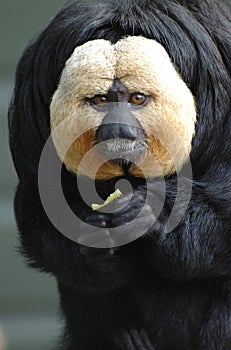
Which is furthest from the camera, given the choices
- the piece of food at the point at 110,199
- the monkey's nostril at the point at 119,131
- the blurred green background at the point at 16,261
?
the blurred green background at the point at 16,261

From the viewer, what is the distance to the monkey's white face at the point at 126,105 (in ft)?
13.5

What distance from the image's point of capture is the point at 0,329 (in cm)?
627

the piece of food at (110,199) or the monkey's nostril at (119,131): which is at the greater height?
the monkey's nostril at (119,131)

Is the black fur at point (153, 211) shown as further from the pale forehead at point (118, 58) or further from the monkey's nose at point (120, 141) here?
the monkey's nose at point (120, 141)

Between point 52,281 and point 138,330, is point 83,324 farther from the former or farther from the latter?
point 52,281

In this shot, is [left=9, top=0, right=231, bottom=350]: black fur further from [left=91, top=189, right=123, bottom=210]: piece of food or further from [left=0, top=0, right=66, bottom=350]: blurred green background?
[left=0, top=0, right=66, bottom=350]: blurred green background

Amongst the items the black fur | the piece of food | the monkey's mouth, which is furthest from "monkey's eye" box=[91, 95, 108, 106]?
the piece of food

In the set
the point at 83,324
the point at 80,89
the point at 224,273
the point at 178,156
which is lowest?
the point at 83,324

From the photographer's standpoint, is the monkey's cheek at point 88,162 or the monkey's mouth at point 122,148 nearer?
the monkey's mouth at point 122,148

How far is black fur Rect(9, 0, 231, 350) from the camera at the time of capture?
425cm

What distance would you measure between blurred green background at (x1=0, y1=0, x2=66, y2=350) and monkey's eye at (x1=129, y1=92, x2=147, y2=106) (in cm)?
222

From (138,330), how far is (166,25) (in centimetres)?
126

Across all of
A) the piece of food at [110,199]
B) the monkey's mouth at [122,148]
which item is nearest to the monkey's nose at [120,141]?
the monkey's mouth at [122,148]

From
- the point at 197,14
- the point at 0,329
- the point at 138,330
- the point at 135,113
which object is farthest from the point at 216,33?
the point at 0,329
